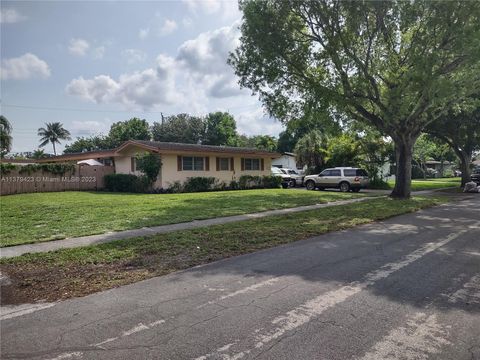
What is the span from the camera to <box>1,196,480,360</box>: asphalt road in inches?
141

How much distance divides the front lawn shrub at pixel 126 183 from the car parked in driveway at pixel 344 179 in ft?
38.9

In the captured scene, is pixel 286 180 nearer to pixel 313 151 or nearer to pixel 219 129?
pixel 313 151

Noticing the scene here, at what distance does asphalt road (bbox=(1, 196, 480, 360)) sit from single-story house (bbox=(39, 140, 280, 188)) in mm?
19400

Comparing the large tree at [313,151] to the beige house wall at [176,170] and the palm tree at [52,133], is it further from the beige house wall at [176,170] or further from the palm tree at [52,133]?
the palm tree at [52,133]

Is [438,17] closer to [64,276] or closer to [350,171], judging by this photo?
[350,171]

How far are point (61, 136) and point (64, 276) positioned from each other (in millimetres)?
78583

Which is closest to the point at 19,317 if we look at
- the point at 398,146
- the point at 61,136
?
the point at 398,146

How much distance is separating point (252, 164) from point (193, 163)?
18.4ft

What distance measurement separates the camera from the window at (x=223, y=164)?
28.6m

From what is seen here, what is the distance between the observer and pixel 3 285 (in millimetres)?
5777

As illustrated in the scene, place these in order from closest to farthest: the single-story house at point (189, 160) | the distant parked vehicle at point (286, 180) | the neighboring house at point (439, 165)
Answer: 1. the single-story house at point (189, 160)
2. the distant parked vehicle at point (286, 180)
3. the neighboring house at point (439, 165)

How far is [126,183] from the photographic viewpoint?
2645cm

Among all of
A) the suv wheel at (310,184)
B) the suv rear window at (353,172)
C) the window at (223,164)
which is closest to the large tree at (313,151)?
the suv wheel at (310,184)

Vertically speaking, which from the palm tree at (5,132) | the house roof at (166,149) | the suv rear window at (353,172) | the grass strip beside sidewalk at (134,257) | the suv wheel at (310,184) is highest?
the palm tree at (5,132)
